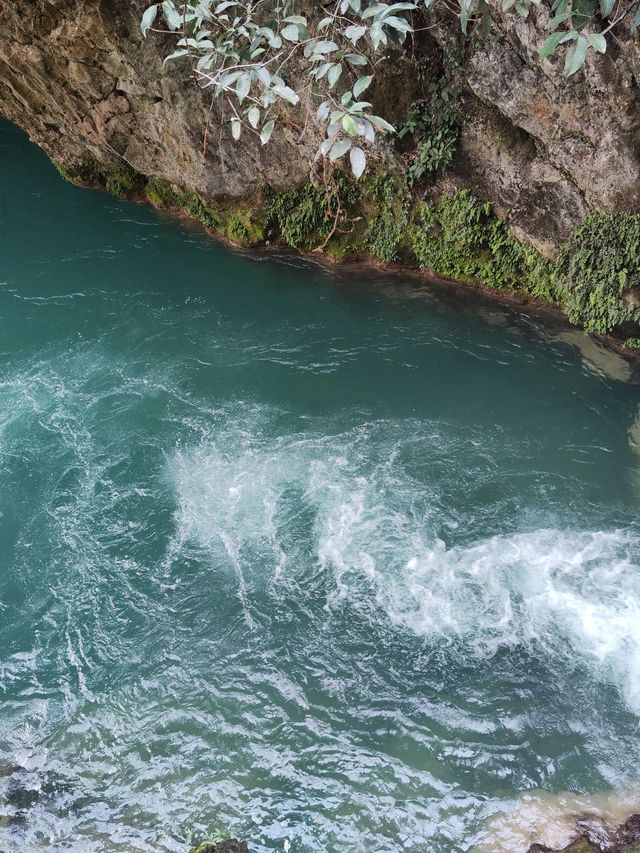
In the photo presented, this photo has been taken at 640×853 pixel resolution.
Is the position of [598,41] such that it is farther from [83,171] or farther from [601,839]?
[83,171]

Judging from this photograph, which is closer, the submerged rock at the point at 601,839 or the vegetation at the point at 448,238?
the submerged rock at the point at 601,839

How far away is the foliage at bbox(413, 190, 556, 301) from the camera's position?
12234mm

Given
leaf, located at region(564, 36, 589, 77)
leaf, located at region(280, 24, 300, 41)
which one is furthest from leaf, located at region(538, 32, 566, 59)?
leaf, located at region(280, 24, 300, 41)

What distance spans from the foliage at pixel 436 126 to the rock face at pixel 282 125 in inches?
9.0

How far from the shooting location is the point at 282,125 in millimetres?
12805

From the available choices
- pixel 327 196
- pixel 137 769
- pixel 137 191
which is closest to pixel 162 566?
pixel 137 769

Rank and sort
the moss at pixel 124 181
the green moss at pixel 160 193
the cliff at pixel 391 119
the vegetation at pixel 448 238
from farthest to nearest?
1. the moss at pixel 124 181
2. the green moss at pixel 160 193
3. the vegetation at pixel 448 238
4. the cliff at pixel 391 119

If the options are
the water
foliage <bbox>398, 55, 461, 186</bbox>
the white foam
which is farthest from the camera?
foliage <bbox>398, 55, 461, 186</bbox>

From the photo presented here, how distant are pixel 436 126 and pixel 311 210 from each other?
303 centimetres

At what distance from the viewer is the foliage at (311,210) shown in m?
13.4

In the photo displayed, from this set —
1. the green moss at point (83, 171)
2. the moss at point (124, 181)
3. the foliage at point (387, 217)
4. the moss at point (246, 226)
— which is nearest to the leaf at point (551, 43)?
the foliage at point (387, 217)

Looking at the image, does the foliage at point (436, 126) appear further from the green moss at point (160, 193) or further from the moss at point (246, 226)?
the green moss at point (160, 193)

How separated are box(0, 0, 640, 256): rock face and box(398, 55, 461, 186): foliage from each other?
23 cm

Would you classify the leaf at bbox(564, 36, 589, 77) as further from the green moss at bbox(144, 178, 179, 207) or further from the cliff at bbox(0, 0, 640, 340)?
the green moss at bbox(144, 178, 179, 207)
